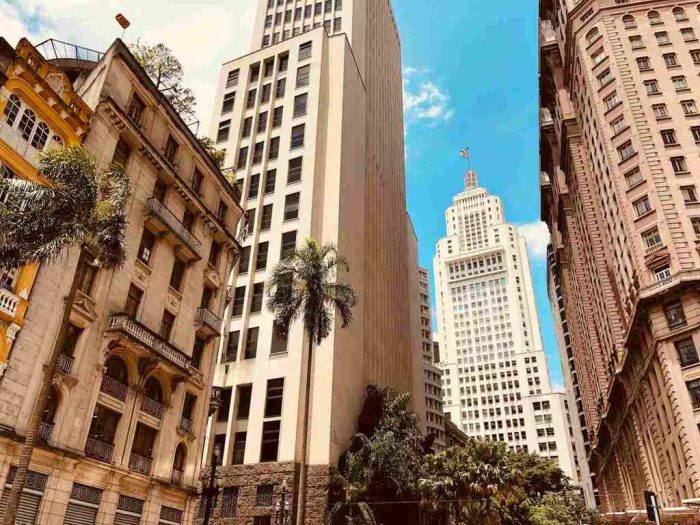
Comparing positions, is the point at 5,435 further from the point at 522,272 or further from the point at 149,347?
the point at 522,272

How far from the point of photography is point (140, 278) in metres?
29.1

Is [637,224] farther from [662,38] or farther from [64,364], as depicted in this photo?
[64,364]

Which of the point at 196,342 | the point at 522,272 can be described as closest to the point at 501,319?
the point at 522,272

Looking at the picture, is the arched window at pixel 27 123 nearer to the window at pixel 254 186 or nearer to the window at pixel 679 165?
the window at pixel 254 186

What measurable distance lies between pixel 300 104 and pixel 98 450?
48.6 meters

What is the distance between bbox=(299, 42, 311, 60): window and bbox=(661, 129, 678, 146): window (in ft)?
136

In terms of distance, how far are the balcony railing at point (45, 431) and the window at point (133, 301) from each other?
6.89m

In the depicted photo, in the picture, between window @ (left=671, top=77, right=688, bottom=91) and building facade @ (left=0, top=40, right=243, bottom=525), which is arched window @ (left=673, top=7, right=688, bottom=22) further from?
building facade @ (left=0, top=40, right=243, bottom=525)

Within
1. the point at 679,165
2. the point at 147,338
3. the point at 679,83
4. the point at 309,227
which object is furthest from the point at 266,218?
the point at 679,83

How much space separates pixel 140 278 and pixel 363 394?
1206 inches

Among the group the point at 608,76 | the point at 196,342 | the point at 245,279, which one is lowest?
the point at 196,342

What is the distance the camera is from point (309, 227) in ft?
179

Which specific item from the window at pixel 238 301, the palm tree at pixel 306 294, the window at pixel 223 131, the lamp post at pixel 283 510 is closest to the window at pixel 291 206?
the window at pixel 238 301

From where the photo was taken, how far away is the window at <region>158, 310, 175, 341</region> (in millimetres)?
30177
